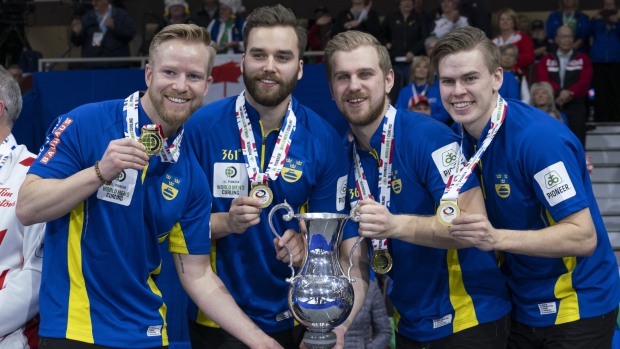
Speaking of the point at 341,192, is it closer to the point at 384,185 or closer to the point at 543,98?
the point at 384,185

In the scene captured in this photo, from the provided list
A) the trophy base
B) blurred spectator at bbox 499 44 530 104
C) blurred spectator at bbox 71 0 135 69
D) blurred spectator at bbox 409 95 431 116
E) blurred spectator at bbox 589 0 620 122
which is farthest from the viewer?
blurred spectator at bbox 589 0 620 122

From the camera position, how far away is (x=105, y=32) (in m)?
10.8

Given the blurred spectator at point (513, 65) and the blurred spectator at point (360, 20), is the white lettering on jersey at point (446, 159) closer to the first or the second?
the blurred spectator at point (513, 65)

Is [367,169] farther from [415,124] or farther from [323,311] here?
[323,311]

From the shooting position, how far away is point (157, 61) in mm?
3197

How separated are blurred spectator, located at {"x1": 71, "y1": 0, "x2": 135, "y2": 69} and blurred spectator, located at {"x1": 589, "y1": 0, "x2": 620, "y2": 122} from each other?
21.3 ft

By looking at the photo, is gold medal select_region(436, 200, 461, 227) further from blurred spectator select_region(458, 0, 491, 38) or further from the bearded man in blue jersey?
blurred spectator select_region(458, 0, 491, 38)

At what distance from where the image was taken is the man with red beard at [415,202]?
365 centimetres

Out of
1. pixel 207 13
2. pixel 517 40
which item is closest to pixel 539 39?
pixel 517 40

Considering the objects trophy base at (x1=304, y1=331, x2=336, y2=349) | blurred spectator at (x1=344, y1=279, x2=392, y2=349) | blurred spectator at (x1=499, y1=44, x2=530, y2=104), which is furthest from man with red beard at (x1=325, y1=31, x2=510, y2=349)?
blurred spectator at (x1=499, y1=44, x2=530, y2=104)

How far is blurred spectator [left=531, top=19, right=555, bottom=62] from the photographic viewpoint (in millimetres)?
10500

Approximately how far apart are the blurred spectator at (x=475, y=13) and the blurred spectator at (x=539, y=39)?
30.0 inches

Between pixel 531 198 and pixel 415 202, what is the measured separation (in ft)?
1.76

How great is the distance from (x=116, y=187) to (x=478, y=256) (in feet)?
5.66
